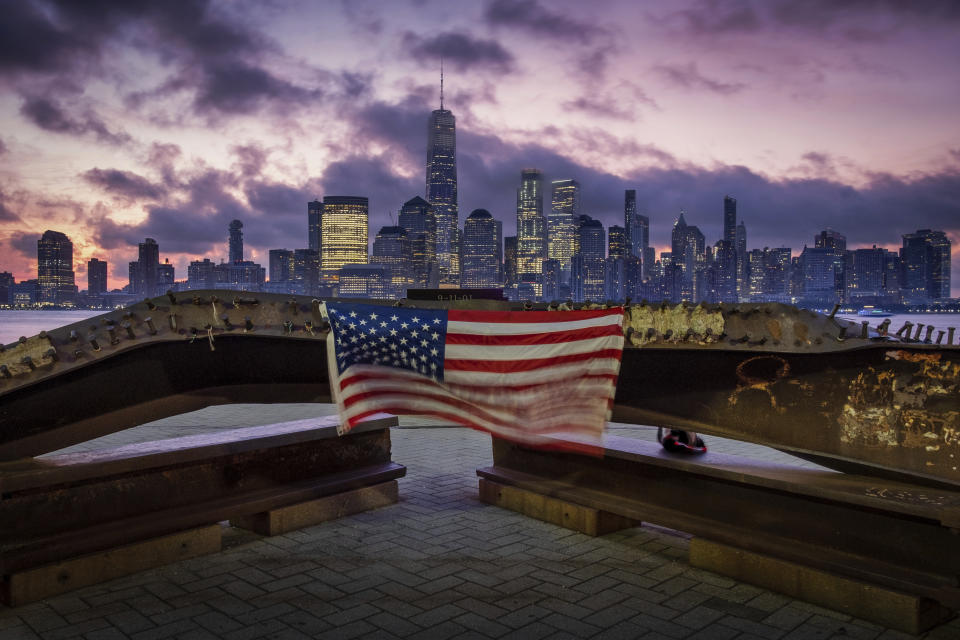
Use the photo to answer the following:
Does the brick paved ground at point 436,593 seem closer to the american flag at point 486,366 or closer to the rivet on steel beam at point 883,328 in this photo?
the american flag at point 486,366

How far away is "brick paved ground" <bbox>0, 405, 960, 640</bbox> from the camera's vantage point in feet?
15.2

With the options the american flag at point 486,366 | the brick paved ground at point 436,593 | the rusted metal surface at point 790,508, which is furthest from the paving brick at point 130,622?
the rusted metal surface at point 790,508

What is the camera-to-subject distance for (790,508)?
525 centimetres

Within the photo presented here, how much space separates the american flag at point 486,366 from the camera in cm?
503

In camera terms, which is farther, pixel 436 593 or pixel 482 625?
pixel 436 593

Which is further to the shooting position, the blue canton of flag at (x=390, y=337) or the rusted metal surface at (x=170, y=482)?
the rusted metal surface at (x=170, y=482)

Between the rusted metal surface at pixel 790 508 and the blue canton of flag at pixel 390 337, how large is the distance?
8.15 feet

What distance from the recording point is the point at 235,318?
4926mm

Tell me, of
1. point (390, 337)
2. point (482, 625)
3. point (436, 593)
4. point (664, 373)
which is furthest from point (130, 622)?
point (664, 373)

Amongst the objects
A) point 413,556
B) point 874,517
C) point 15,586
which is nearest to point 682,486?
point 874,517

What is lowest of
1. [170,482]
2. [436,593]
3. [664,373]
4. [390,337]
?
[436,593]

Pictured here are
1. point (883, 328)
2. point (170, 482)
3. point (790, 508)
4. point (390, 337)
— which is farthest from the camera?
point (170, 482)

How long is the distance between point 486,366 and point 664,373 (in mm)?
1478

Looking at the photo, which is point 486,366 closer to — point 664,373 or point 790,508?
point 664,373
